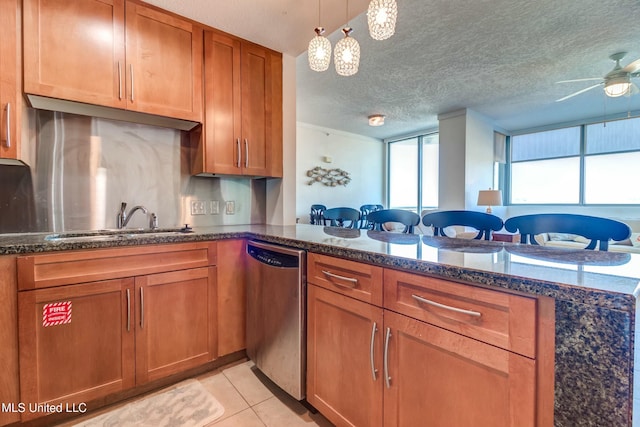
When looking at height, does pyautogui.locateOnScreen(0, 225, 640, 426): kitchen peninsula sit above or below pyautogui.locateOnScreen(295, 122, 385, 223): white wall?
below

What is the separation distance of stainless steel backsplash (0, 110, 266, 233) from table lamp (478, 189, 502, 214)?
13.4ft

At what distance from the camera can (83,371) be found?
56.3 inches

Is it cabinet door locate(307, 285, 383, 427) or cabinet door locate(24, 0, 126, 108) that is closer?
cabinet door locate(307, 285, 383, 427)

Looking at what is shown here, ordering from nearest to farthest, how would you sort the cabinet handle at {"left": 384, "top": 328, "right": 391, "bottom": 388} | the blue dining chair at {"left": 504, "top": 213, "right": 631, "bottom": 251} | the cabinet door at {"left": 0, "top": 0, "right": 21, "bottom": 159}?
the cabinet handle at {"left": 384, "top": 328, "right": 391, "bottom": 388} < the blue dining chair at {"left": 504, "top": 213, "right": 631, "bottom": 251} < the cabinet door at {"left": 0, "top": 0, "right": 21, "bottom": 159}

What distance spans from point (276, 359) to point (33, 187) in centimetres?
176

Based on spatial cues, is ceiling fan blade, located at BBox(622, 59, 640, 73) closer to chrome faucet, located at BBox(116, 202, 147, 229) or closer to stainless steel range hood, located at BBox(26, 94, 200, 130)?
stainless steel range hood, located at BBox(26, 94, 200, 130)

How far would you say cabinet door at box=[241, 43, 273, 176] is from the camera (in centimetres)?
224

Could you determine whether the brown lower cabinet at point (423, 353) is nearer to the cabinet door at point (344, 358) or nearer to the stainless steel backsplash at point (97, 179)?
the cabinet door at point (344, 358)

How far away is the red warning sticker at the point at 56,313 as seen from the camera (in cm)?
134

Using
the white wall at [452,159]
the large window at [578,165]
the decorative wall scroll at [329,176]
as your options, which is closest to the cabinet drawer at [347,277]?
the white wall at [452,159]

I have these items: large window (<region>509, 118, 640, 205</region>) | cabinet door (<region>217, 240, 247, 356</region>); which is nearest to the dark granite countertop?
cabinet door (<region>217, 240, 247, 356</region>)

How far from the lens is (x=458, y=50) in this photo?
9.61 ft

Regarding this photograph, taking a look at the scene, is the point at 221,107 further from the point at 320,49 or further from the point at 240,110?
the point at 320,49

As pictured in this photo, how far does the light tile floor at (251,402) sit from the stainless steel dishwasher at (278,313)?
116 mm
